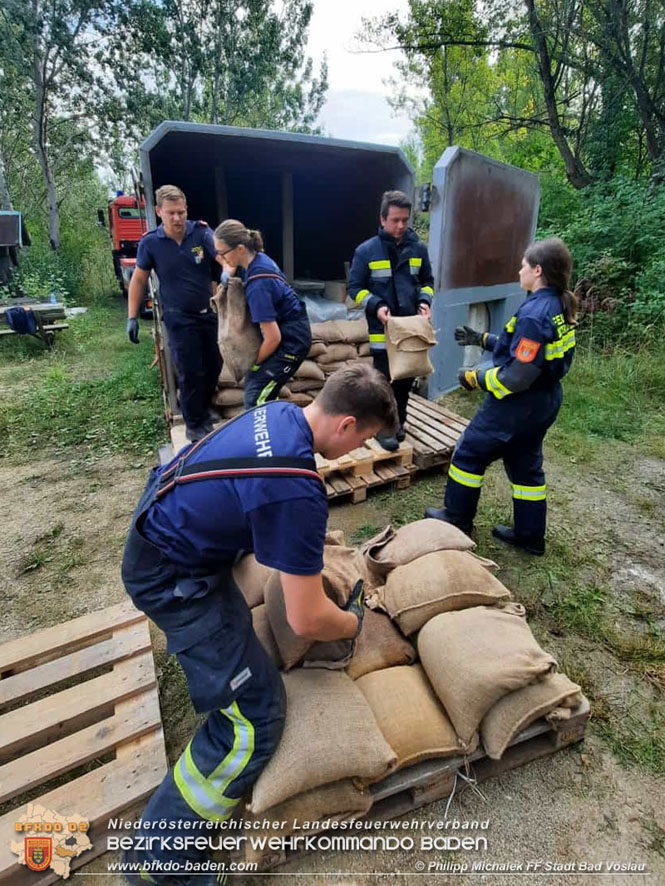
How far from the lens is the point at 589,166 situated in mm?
9867

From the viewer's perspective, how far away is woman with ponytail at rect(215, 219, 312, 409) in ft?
10.1

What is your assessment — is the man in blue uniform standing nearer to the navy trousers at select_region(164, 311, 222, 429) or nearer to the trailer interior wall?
the navy trousers at select_region(164, 311, 222, 429)

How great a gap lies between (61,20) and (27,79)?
210 centimetres

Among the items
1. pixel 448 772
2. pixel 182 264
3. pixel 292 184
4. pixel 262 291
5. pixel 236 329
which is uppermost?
pixel 292 184

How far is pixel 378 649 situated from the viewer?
1987 mm

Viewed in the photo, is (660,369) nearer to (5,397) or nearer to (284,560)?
(284,560)

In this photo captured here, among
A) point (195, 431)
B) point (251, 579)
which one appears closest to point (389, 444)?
point (195, 431)

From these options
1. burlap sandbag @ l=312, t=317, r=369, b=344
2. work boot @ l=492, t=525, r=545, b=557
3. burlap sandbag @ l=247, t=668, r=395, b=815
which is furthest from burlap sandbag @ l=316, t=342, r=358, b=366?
burlap sandbag @ l=247, t=668, r=395, b=815

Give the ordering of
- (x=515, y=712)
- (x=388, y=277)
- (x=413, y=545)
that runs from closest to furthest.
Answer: (x=515, y=712) < (x=413, y=545) < (x=388, y=277)

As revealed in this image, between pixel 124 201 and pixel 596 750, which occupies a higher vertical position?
pixel 124 201

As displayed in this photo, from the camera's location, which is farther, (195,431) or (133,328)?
(195,431)

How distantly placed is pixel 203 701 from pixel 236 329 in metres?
2.36

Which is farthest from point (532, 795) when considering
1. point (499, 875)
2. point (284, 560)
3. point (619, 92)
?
point (619, 92)

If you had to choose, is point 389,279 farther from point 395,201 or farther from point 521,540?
point 521,540
